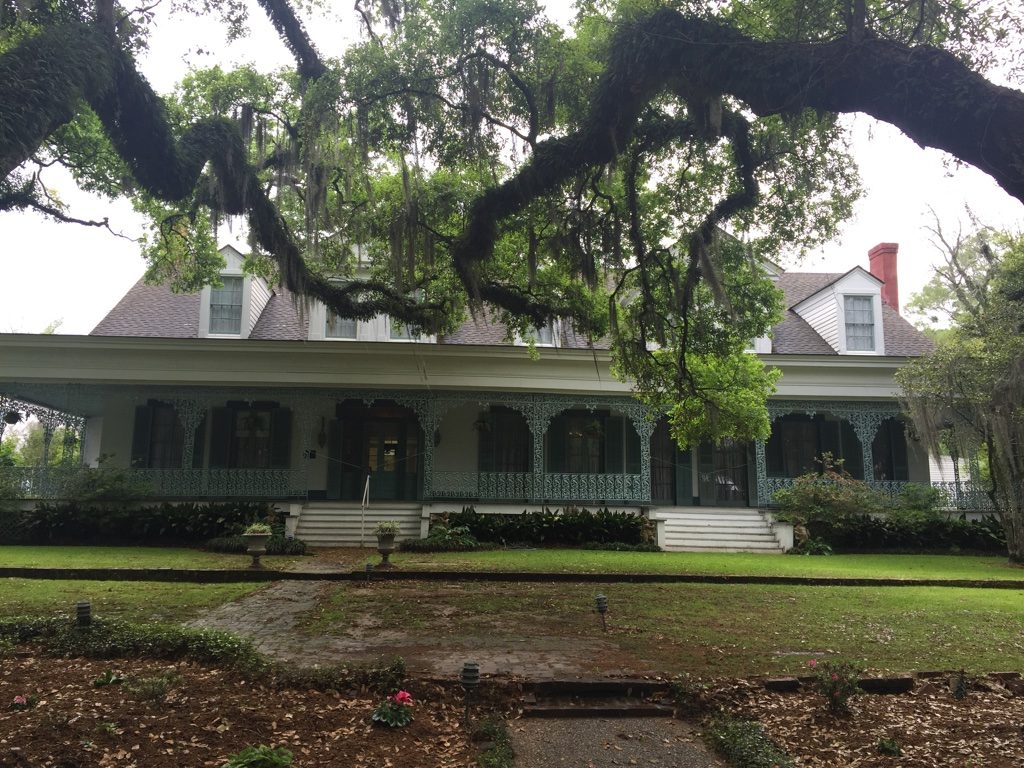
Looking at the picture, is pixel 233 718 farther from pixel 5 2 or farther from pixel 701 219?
pixel 701 219

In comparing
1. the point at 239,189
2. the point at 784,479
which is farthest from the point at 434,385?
the point at 784,479

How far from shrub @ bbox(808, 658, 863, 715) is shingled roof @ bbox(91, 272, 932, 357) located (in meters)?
12.3

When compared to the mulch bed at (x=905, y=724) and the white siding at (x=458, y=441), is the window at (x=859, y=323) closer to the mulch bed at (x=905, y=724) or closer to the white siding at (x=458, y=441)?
the white siding at (x=458, y=441)

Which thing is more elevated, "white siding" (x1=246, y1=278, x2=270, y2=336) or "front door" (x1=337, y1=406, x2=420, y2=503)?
"white siding" (x1=246, y1=278, x2=270, y2=336)

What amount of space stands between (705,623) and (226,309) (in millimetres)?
14555

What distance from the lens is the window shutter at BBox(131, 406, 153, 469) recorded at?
17438 millimetres

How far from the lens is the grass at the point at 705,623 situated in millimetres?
6293

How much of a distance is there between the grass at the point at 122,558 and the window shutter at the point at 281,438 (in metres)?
3.79

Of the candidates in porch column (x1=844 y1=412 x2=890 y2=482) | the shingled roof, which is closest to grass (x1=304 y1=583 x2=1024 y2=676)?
porch column (x1=844 y1=412 x2=890 y2=482)

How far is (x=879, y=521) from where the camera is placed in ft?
51.8

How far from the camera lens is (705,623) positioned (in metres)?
7.80

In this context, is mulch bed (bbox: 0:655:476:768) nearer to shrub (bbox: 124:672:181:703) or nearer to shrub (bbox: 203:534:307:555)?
shrub (bbox: 124:672:181:703)

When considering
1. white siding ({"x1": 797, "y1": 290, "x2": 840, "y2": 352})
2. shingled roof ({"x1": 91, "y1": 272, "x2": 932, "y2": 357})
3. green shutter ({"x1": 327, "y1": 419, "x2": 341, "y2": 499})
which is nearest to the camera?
green shutter ({"x1": 327, "y1": 419, "x2": 341, "y2": 499})

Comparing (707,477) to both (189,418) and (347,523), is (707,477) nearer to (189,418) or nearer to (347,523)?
(347,523)
